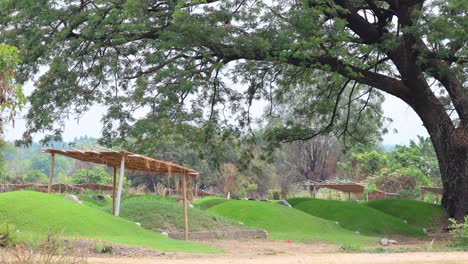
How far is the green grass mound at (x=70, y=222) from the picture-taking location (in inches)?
535

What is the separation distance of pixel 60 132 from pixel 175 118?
12.9ft

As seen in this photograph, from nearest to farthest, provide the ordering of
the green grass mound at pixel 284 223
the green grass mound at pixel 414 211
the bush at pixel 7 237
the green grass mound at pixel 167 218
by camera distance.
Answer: the bush at pixel 7 237, the green grass mound at pixel 167 218, the green grass mound at pixel 284 223, the green grass mound at pixel 414 211

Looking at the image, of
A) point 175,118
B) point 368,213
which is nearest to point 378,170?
point 368,213

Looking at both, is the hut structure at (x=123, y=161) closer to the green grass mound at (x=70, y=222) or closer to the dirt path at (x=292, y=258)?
the green grass mound at (x=70, y=222)

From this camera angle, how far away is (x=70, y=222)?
14281mm

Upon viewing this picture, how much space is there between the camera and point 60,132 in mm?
20906

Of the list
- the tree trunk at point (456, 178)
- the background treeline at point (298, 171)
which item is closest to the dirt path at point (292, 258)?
the tree trunk at point (456, 178)

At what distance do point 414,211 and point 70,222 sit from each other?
14.9m

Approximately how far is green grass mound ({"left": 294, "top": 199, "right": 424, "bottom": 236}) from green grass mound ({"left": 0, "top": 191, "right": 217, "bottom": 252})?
9.37 meters

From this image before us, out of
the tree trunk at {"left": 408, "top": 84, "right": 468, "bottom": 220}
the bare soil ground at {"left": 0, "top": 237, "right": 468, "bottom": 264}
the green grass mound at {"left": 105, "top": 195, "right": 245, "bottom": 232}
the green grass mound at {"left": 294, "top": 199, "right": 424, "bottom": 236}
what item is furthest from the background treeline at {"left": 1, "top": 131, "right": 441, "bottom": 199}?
the bare soil ground at {"left": 0, "top": 237, "right": 468, "bottom": 264}

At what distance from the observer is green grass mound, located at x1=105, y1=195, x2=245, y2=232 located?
17781 mm

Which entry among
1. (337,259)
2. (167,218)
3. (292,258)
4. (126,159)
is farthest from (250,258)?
(167,218)

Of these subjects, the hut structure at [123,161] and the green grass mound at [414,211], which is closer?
the hut structure at [123,161]

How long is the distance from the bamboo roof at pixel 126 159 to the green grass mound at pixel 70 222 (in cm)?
128
